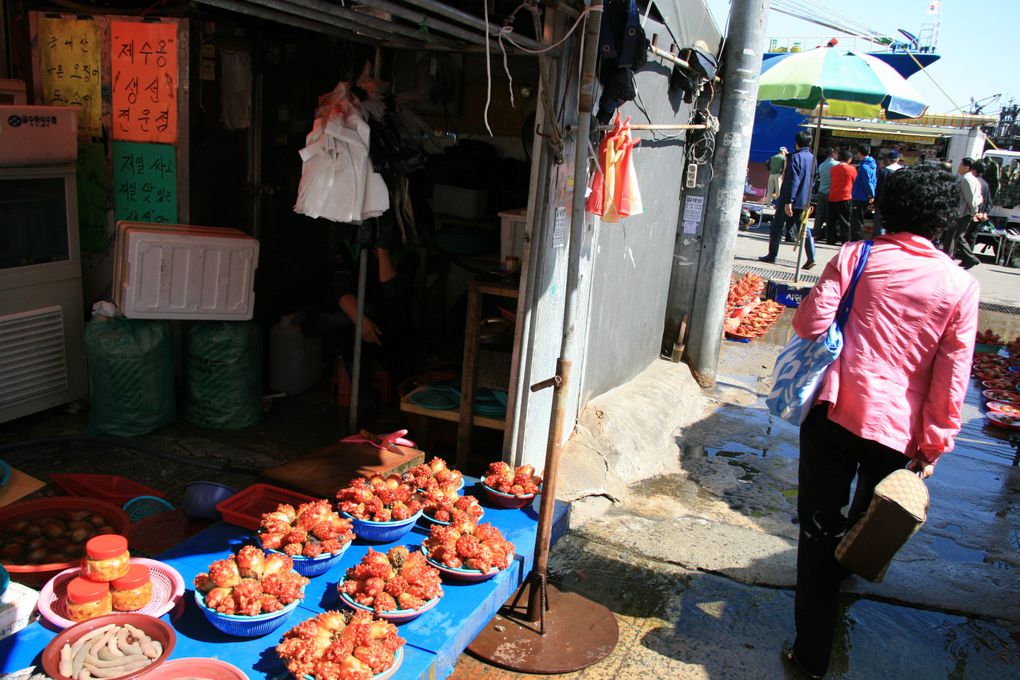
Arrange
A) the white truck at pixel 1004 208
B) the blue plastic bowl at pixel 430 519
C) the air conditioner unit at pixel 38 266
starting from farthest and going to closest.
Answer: the white truck at pixel 1004 208
the air conditioner unit at pixel 38 266
the blue plastic bowl at pixel 430 519

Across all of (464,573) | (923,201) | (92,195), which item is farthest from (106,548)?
(92,195)

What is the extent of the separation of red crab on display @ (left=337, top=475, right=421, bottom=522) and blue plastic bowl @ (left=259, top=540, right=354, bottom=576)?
0.27m

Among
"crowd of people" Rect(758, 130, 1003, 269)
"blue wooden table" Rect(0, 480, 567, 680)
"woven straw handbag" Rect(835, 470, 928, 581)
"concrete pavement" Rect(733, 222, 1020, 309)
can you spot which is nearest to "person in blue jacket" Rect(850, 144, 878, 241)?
"crowd of people" Rect(758, 130, 1003, 269)

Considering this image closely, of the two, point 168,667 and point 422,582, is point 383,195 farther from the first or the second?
point 168,667

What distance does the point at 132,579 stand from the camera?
278cm

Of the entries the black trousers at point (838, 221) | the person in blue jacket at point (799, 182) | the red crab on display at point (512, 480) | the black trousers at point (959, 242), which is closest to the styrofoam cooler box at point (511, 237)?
the red crab on display at point (512, 480)

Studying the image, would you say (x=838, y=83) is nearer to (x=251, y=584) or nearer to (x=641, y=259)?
(x=641, y=259)

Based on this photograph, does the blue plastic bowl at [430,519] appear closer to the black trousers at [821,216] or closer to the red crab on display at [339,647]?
the red crab on display at [339,647]

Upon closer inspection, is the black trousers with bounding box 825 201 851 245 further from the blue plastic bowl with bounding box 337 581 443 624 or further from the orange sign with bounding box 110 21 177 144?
the blue plastic bowl with bounding box 337 581 443 624

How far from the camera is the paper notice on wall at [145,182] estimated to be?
5496mm

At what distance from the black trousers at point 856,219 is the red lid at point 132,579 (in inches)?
574

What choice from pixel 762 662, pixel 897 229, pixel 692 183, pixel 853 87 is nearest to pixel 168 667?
pixel 762 662

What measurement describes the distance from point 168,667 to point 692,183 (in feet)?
21.2

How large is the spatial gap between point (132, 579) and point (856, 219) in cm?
1519
